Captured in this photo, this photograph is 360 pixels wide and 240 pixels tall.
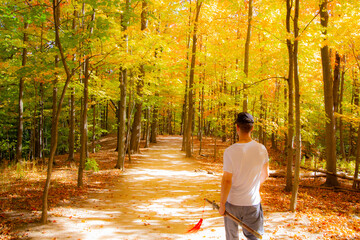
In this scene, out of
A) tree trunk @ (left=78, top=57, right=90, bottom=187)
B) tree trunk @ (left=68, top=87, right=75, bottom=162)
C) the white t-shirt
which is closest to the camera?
the white t-shirt

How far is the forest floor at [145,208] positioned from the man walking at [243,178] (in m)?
2.28

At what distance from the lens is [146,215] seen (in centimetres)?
554

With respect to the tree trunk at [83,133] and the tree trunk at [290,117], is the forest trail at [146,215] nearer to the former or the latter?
the tree trunk at [83,133]

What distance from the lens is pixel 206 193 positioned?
7.60 metres

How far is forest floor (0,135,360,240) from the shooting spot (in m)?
4.45

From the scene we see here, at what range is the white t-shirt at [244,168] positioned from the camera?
226 centimetres

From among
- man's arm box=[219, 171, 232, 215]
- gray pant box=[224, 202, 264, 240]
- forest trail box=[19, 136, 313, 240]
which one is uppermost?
man's arm box=[219, 171, 232, 215]

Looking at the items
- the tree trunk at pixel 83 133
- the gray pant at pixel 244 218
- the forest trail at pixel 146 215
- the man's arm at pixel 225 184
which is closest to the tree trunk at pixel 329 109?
the forest trail at pixel 146 215

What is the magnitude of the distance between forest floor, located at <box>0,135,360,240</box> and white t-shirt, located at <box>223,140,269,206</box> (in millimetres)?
2436

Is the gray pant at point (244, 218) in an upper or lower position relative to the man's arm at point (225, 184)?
lower

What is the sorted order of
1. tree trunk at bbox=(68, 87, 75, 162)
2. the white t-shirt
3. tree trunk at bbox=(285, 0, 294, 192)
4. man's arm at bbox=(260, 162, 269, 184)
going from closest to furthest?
the white t-shirt < man's arm at bbox=(260, 162, 269, 184) < tree trunk at bbox=(285, 0, 294, 192) < tree trunk at bbox=(68, 87, 75, 162)

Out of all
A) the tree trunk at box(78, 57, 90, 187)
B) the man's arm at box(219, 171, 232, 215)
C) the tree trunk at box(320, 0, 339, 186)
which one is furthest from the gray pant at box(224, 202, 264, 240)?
the tree trunk at box(320, 0, 339, 186)

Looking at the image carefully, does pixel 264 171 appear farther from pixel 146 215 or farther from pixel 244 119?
pixel 146 215

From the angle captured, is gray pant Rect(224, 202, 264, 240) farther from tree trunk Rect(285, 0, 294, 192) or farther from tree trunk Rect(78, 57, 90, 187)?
tree trunk Rect(78, 57, 90, 187)
